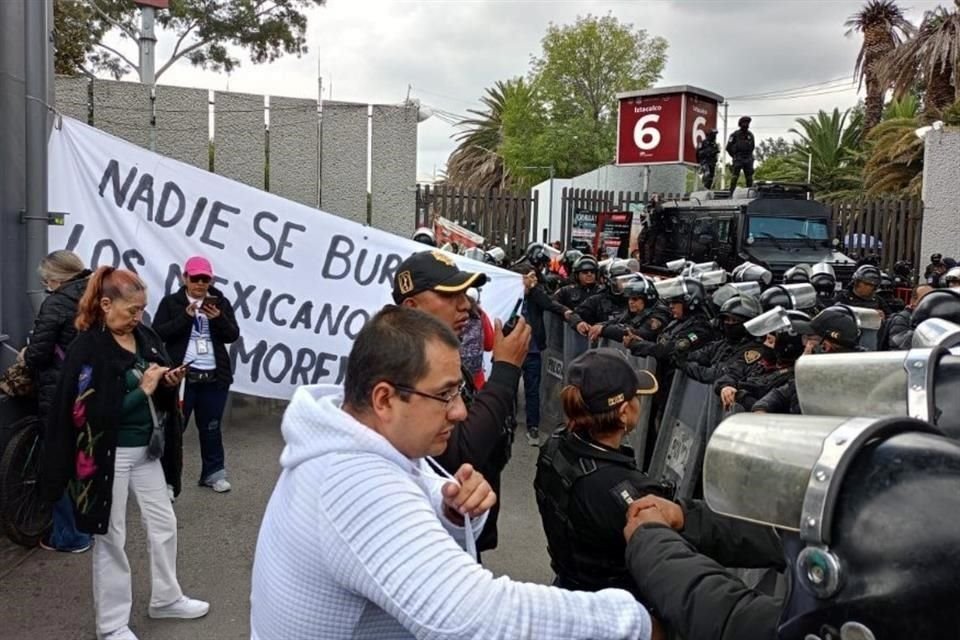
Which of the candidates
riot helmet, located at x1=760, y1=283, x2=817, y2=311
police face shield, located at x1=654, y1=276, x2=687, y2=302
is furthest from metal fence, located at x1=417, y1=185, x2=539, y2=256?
riot helmet, located at x1=760, y1=283, x2=817, y2=311

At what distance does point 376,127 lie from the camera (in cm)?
1133

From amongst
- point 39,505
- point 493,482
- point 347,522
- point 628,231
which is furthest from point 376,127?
point 347,522

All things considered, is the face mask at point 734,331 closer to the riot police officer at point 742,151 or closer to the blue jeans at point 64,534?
the blue jeans at point 64,534

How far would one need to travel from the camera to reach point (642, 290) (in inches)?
295

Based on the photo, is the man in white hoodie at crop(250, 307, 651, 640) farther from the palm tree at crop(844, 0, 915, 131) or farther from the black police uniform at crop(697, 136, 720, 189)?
the palm tree at crop(844, 0, 915, 131)

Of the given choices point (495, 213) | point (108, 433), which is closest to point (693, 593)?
point (108, 433)

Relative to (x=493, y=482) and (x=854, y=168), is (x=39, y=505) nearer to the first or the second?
(x=493, y=482)

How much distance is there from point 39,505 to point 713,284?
5802 millimetres

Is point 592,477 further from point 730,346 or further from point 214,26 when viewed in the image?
point 214,26

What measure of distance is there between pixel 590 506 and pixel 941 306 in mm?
1675

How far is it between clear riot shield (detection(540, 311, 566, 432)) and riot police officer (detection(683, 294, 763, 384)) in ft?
8.07

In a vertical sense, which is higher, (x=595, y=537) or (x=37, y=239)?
(x=37, y=239)

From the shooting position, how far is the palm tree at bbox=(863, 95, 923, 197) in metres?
23.8

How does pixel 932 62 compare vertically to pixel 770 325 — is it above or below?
above
